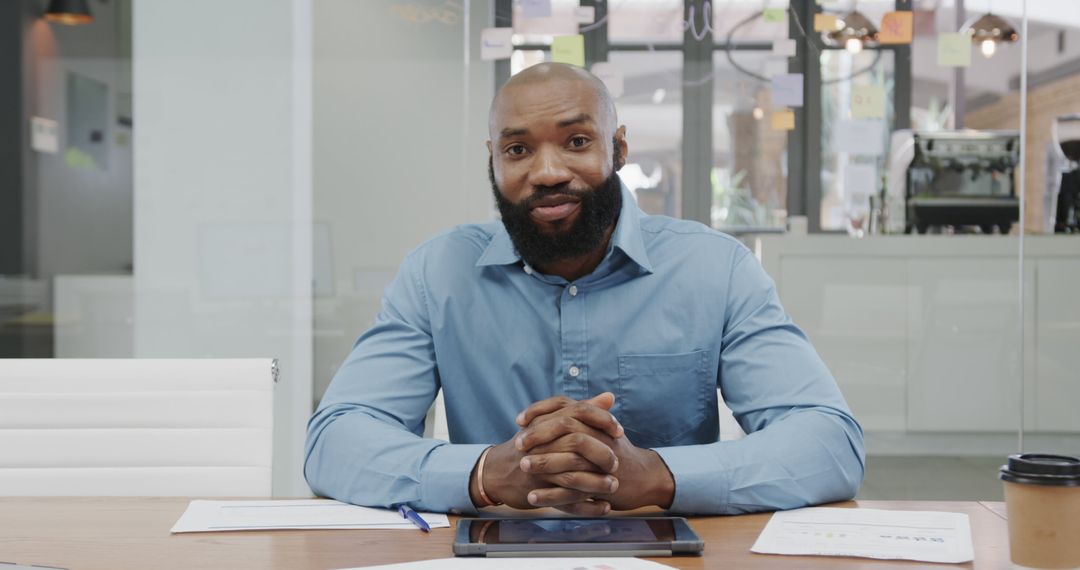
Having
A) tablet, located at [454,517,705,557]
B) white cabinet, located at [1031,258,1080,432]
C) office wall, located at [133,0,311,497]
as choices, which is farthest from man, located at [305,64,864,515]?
white cabinet, located at [1031,258,1080,432]

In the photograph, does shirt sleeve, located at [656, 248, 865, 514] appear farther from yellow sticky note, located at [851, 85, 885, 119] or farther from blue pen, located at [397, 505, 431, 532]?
yellow sticky note, located at [851, 85, 885, 119]

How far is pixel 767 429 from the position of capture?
4.61 ft

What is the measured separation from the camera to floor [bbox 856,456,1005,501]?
11.8 feet

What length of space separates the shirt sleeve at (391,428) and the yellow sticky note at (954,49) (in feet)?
8.03

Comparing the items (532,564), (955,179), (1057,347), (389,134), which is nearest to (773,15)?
(955,179)

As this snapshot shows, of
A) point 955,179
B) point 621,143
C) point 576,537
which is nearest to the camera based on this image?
point 576,537

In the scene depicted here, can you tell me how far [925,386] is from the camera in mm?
3611

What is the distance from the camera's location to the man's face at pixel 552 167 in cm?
165

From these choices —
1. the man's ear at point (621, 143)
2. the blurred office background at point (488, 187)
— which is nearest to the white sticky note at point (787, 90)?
the blurred office background at point (488, 187)

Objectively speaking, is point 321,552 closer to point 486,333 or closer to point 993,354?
point 486,333

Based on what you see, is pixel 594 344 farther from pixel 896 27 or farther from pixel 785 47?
pixel 896 27

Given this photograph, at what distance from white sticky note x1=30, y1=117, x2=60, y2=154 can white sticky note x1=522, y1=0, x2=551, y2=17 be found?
58.6 inches

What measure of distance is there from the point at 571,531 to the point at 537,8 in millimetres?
2600

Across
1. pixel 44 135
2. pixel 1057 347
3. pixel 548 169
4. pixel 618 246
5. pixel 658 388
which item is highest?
pixel 44 135
